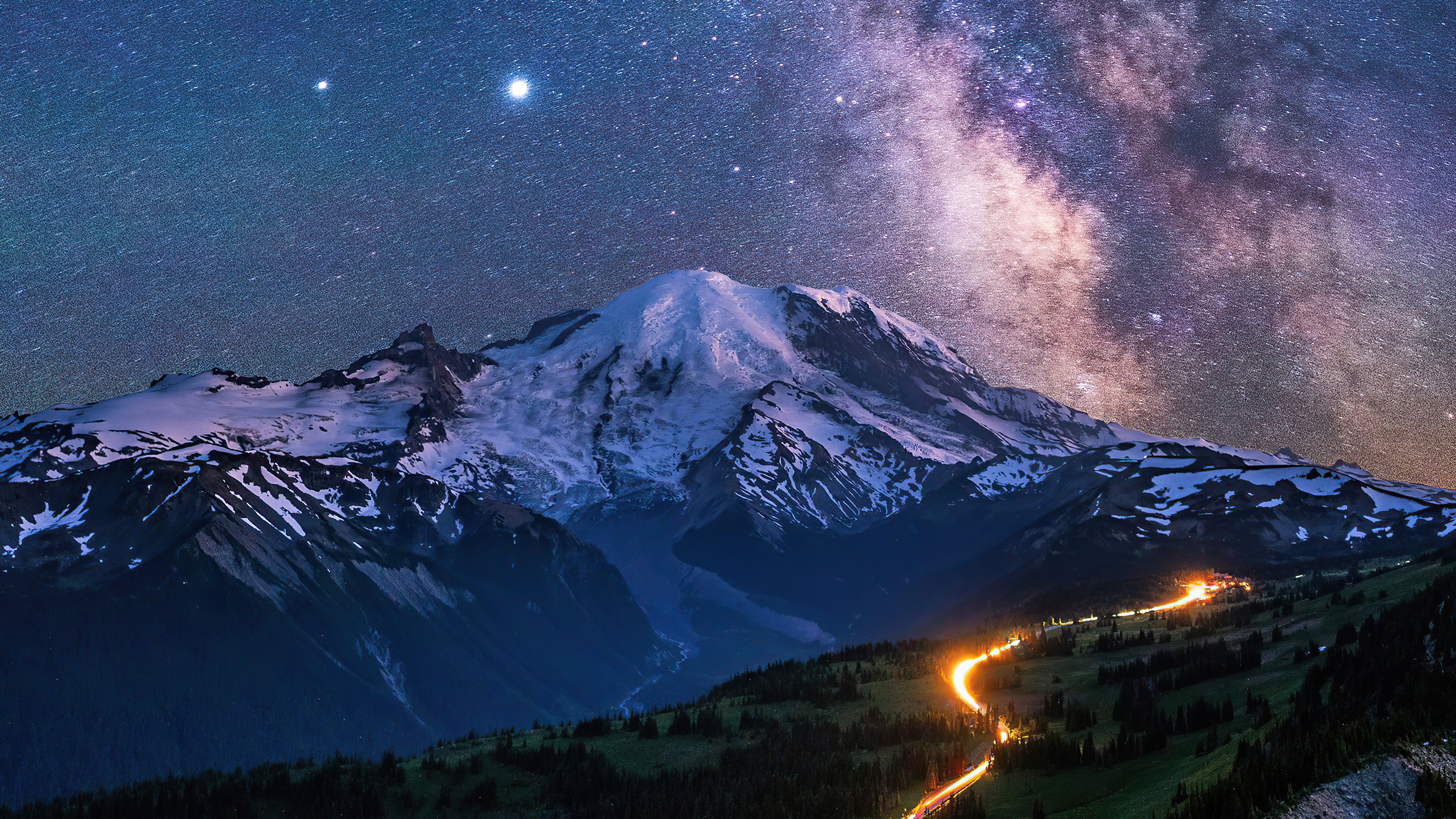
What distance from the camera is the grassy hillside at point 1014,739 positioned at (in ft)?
167

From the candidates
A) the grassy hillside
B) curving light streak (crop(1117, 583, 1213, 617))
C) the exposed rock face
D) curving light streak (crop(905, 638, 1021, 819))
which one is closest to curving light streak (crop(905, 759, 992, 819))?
curving light streak (crop(905, 638, 1021, 819))

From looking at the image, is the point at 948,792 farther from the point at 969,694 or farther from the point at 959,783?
the point at 969,694

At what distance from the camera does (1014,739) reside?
2857 inches

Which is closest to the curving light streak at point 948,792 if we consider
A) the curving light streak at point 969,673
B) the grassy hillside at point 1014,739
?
the grassy hillside at point 1014,739

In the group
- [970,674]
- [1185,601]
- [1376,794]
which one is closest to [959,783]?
[1376,794]

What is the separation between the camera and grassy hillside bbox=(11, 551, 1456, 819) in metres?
50.8

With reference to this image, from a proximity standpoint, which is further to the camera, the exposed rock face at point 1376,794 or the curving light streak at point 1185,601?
the curving light streak at point 1185,601

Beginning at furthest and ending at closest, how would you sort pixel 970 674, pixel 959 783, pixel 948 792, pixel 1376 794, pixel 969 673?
pixel 969 673 < pixel 970 674 < pixel 959 783 < pixel 948 792 < pixel 1376 794

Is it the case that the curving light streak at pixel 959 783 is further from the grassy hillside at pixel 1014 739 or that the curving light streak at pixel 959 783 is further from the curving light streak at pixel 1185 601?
the curving light streak at pixel 1185 601

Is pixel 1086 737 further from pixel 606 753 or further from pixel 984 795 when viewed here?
pixel 606 753

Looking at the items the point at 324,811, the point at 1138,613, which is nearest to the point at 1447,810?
the point at 324,811

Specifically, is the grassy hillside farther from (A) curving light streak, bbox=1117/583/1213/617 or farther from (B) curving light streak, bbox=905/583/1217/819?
(A) curving light streak, bbox=1117/583/1213/617

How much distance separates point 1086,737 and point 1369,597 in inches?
1288

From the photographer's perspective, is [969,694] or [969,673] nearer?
[969,694]
